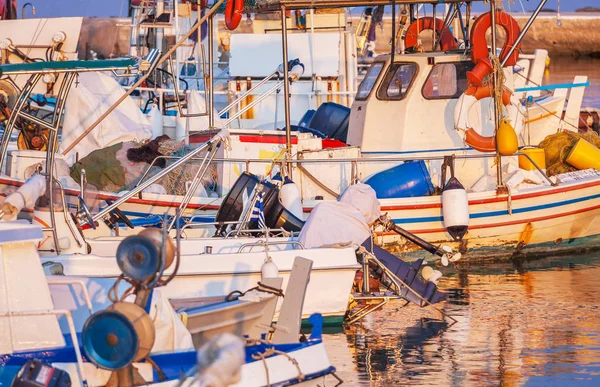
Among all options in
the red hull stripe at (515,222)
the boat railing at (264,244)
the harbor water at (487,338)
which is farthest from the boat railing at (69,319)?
the red hull stripe at (515,222)

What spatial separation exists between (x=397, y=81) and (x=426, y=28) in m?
1.70

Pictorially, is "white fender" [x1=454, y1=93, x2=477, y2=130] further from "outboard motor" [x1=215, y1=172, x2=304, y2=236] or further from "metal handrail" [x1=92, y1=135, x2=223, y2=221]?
"metal handrail" [x1=92, y1=135, x2=223, y2=221]

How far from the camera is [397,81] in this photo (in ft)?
50.4

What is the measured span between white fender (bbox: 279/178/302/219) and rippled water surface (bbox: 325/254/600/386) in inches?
69.3

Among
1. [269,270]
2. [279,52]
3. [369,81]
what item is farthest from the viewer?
[279,52]

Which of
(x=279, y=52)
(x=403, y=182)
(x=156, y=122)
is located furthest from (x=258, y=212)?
(x=279, y=52)

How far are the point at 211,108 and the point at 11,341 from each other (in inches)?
295

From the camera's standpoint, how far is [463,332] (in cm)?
1091

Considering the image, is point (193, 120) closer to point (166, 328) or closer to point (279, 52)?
point (279, 52)

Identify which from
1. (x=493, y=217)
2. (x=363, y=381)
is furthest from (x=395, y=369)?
(x=493, y=217)

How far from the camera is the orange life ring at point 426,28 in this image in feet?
53.7

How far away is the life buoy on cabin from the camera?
1430 centimetres

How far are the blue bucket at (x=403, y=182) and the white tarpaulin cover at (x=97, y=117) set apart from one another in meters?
4.06

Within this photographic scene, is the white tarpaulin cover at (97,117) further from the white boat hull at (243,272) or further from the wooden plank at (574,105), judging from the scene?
the wooden plank at (574,105)
